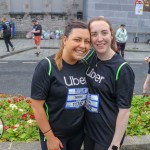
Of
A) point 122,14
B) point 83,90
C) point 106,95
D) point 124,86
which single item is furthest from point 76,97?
point 122,14

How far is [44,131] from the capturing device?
248 centimetres

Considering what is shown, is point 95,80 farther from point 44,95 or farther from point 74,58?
point 44,95

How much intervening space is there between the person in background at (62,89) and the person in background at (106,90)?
3.8 inches

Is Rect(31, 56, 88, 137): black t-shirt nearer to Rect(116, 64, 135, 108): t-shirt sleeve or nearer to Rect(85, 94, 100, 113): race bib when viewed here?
Rect(85, 94, 100, 113): race bib

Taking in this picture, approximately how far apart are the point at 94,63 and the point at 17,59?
37.2 ft

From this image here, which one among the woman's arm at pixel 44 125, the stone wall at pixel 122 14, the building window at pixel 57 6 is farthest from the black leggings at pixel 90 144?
the building window at pixel 57 6

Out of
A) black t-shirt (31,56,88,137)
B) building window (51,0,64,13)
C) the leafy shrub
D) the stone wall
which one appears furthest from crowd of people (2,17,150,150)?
building window (51,0,64,13)

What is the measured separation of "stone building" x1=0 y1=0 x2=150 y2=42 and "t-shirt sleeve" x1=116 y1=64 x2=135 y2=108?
1752 centimetres

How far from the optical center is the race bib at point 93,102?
2582mm

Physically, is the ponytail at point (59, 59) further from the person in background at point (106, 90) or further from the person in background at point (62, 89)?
the person in background at point (106, 90)

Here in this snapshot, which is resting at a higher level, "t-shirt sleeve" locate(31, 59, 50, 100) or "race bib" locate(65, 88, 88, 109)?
"t-shirt sleeve" locate(31, 59, 50, 100)

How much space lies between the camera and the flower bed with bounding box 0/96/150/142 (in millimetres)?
3955

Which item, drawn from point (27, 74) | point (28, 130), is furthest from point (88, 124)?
point (27, 74)

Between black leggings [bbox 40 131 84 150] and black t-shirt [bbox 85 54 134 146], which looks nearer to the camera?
black t-shirt [bbox 85 54 134 146]
